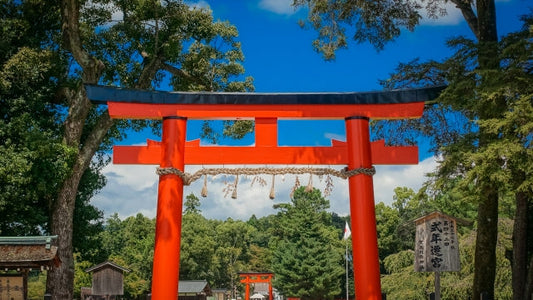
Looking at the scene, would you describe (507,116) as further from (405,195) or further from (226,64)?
(405,195)

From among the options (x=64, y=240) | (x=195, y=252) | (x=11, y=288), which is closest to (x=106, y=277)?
(x=64, y=240)

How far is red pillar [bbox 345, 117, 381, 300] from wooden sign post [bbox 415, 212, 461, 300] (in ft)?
6.38

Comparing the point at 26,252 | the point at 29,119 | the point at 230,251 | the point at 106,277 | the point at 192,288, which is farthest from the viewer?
the point at 230,251

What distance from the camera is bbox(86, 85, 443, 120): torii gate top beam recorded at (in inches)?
308

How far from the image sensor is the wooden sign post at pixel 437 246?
8.63 m

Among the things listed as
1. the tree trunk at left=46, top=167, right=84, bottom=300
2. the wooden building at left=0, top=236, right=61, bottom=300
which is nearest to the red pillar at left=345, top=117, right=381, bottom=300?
the wooden building at left=0, top=236, right=61, bottom=300

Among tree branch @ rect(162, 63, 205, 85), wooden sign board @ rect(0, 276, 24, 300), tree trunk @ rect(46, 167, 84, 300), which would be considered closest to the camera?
wooden sign board @ rect(0, 276, 24, 300)

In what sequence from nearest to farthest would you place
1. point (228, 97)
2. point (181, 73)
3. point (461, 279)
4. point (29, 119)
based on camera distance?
1. point (228, 97)
2. point (29, 119)
3. point (181, 73)
4. point (461, 279)

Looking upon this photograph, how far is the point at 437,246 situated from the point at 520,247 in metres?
1.36

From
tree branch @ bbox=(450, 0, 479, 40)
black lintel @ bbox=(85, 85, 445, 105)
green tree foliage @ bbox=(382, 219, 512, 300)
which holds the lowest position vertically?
green tree foliage @ bbox=(382, 219, 512, 300)

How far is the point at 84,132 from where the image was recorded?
47.8 ft

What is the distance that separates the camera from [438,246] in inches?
346

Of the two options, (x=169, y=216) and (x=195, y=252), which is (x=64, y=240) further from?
(x=195, y=252)

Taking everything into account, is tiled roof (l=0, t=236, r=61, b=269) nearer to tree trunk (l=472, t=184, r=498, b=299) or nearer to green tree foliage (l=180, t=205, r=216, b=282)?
tree trunk (l=472, t=184, r=498, b=299)
